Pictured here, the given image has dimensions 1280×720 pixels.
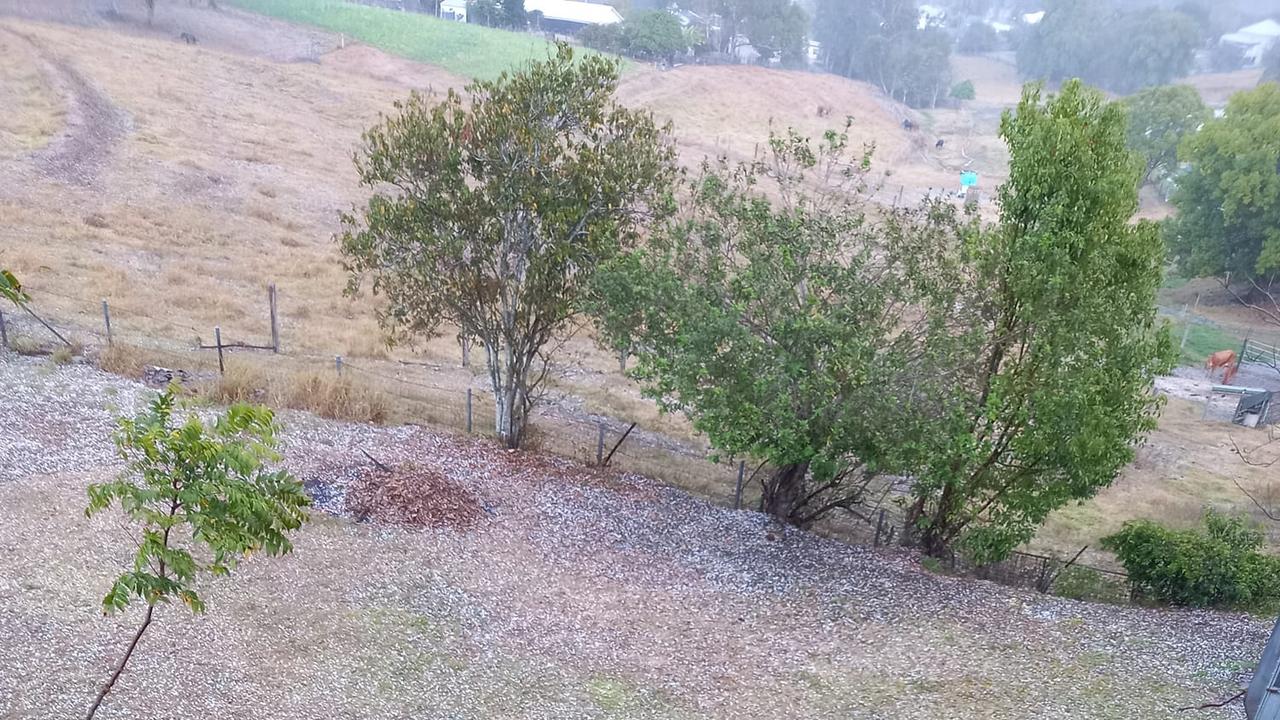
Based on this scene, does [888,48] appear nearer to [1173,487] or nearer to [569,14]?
[569,14]

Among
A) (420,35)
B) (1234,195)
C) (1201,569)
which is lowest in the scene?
(1201,569)

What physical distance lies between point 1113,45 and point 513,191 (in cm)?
10902

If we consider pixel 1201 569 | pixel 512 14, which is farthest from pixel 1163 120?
pixel 512 14

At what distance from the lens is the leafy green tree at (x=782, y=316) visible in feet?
40.6

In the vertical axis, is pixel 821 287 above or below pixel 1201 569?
above

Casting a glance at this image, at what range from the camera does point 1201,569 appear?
1327cm

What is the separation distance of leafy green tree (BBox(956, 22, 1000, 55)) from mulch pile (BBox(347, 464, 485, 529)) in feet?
456

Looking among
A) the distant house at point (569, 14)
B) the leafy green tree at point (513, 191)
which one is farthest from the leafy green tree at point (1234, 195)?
the distant house at point (569, 14)

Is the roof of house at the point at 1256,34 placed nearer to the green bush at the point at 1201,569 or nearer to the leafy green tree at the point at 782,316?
the green bush at the point at 1201,569

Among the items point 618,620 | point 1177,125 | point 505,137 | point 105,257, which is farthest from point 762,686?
point 1177,125

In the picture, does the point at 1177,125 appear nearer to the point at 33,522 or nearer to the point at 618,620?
the point at 618,620

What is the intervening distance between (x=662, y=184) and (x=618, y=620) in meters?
7.22

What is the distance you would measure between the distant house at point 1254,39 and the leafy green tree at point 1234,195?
98933 mm

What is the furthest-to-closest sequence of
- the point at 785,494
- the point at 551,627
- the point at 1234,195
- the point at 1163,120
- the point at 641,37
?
the point at 641,37, the point at 1163,120, the point at 1234,195, the point at 785,494, the point at 551,627
